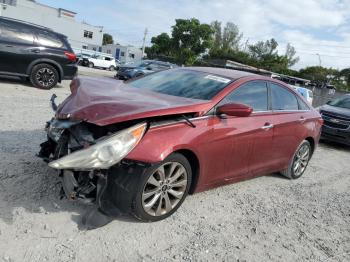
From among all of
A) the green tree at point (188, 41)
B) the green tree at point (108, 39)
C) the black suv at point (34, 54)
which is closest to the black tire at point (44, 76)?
the black suv at point (34, 54)

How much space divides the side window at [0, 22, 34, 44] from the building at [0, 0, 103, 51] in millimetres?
50914

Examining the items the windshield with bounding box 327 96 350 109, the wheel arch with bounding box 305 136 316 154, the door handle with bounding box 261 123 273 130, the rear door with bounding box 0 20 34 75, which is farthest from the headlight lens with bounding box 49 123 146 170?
the windshield with bounding box 327 96 350 109

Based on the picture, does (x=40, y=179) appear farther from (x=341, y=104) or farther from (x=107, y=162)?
(x=341, y=104)

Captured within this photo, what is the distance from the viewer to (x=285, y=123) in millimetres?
5492

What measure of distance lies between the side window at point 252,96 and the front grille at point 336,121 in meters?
5.76

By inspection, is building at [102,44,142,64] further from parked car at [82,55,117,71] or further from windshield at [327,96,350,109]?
windshield at [327,96,350,109]

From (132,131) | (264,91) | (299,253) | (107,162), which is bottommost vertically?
(299,253)

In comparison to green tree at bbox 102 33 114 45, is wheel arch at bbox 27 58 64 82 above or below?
below

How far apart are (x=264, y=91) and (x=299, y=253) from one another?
2233 millimetres

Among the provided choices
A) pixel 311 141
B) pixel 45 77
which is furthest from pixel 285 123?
pixel 45 77

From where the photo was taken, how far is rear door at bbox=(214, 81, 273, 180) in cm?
444

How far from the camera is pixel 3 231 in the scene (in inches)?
131

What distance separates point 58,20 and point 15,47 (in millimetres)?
57421

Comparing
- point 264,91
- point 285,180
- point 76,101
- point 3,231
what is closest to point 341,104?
point 285,180
